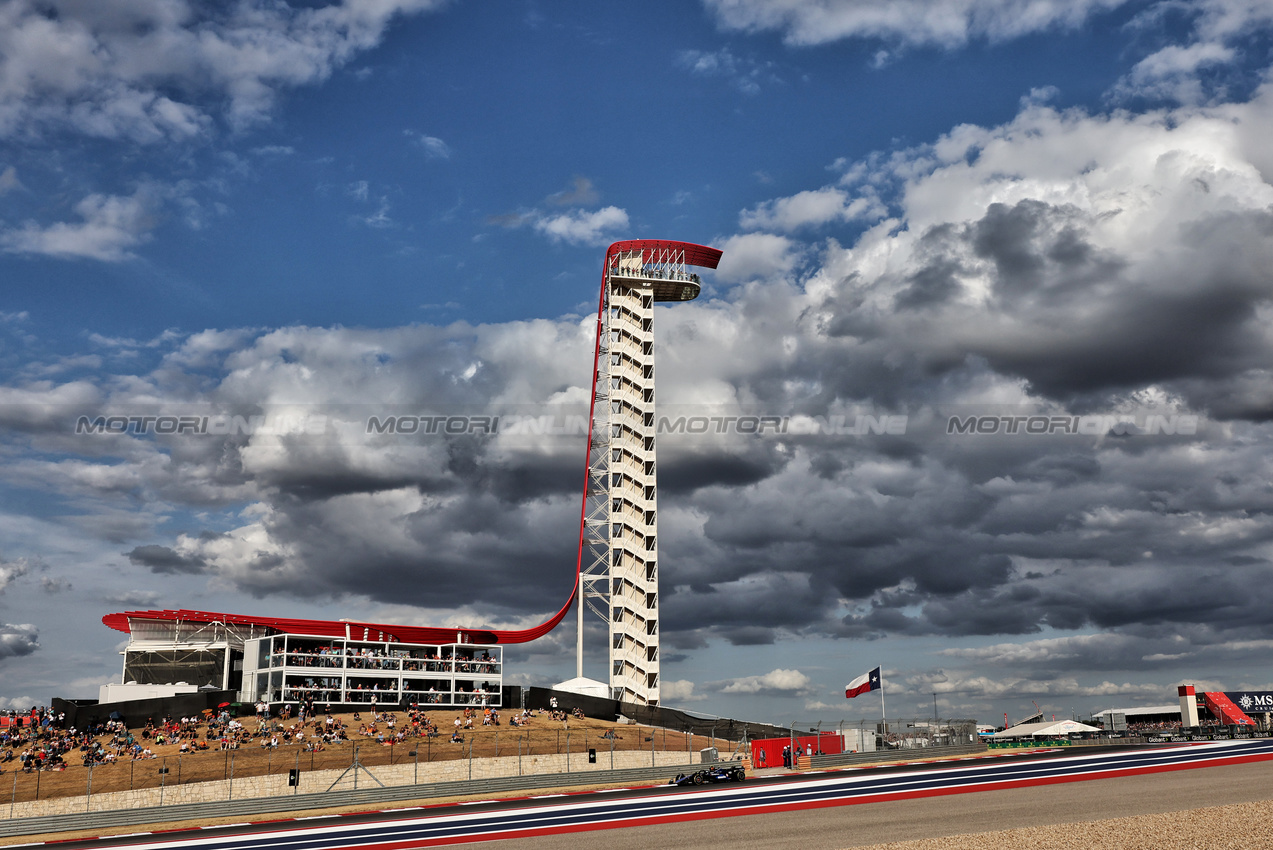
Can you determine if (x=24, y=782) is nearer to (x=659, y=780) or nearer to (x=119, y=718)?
(x=119, y=718)

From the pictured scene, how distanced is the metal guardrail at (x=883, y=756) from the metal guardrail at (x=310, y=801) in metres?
9.43

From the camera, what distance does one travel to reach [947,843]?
2452cm

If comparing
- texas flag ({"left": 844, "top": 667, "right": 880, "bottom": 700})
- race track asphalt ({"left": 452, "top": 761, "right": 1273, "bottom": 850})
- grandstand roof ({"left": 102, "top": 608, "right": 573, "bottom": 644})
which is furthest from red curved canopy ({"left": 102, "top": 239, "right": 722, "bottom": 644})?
race track asphalt ({"left": 452, "top": 761, "right": 1273, "bottom": 850})

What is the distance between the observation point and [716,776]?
47.3 m

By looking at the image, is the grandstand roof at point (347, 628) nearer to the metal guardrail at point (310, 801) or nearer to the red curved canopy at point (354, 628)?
the red curved canopy at point (354, 628)

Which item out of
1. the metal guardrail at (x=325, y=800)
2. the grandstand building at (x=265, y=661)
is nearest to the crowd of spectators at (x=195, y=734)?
the metal guardrail at (x=325, y=800)

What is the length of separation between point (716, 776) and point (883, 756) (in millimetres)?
15490

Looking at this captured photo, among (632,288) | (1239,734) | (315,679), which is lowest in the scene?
(1239,734)

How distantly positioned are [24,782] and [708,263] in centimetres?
7262

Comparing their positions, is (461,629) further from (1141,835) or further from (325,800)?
(1141,835)

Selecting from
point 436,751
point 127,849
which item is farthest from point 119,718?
point 127,849

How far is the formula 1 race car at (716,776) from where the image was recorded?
1861 inches

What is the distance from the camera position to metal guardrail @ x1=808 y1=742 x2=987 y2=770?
185ft

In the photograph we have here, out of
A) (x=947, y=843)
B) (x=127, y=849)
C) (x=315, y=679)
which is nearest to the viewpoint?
(x=947, y=843)
